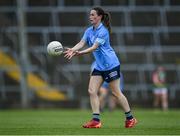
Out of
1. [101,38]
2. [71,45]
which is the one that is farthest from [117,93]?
[71,45]

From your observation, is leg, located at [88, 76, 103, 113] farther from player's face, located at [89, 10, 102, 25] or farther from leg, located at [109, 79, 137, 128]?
player's face, located at [89, 10, 102, 25]

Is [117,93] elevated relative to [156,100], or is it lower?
elevated

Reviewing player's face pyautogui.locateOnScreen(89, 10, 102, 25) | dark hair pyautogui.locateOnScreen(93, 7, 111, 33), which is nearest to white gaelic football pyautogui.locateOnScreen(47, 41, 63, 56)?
player's face pyautogui.locateOnScreen(89, 10, 102, 25)

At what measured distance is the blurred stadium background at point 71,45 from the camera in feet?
125

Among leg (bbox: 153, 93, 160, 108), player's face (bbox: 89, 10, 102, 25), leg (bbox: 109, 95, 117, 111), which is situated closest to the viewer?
player's face (bbox: 89, 10, 102, 25)

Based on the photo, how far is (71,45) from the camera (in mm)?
39438

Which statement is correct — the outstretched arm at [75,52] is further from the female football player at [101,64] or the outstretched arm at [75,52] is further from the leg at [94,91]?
the leg at [94,91]

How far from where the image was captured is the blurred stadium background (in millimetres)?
38125

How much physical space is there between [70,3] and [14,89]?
6.39 metres

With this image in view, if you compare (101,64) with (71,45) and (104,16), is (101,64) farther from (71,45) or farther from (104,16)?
(71,45)

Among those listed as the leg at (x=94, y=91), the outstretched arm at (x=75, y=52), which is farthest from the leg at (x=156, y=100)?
the outstretched arm at (x=75, y=52)

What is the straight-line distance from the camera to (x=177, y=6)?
4266 centimetres

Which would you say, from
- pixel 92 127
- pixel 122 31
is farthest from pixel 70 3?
pixel 92 127

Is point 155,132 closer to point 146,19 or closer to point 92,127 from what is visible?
point 92,127
